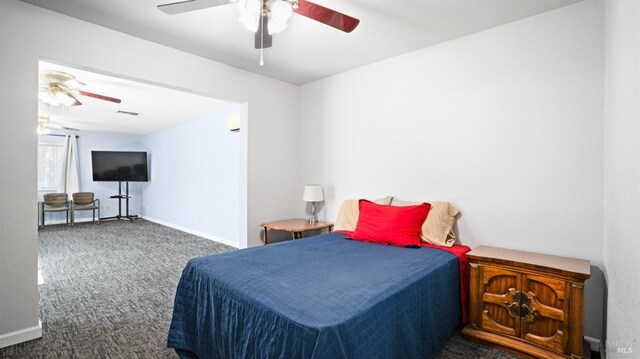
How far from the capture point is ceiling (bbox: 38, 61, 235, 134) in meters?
3.96

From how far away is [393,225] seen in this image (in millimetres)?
2641

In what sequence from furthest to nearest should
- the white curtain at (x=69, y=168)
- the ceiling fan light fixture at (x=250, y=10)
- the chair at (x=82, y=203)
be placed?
the white curtain at (x=69, y=168), the chair at (x=82, y=203), the ceiling fan light fixture at (x=250, y=10)

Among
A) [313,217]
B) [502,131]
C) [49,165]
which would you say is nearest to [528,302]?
[502,131]

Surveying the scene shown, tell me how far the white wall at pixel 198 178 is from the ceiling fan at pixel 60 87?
6.76 ft

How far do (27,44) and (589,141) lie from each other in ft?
13.9

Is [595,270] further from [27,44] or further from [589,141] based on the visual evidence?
[27,44]

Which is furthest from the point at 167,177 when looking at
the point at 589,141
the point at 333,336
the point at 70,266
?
the point at 589,141

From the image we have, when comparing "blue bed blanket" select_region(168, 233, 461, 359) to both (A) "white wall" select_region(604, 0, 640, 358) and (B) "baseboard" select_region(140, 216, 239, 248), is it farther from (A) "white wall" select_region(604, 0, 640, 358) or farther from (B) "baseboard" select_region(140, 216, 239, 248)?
(B) "baseboard" select_region(140, 216, 239, 248)

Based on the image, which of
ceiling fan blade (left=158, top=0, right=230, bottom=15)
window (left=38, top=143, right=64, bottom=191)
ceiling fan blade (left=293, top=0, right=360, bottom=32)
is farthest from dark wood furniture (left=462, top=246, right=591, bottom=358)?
window (left=38, top=143, right=64, bottom=191)

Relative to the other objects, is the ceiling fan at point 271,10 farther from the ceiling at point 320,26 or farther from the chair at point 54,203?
the chair at point 54,203

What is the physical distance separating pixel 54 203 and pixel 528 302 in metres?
9.50

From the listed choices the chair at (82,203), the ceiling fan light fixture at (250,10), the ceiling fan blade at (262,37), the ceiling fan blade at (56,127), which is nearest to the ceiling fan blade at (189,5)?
the ceiling fan light fixture at (250,10)

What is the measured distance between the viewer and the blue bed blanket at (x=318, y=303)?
126cm

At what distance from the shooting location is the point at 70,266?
402 cm
